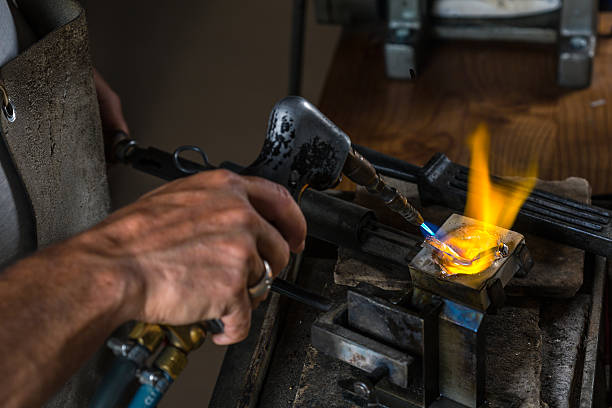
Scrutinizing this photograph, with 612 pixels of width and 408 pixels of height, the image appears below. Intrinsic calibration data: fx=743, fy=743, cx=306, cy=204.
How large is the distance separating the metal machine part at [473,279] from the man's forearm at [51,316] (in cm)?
26

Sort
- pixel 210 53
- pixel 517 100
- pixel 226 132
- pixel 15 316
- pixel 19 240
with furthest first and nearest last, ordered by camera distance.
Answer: pixel 210 53, pixel 226 132, pixel 517 100, pixel 19 240, pixel 15 316

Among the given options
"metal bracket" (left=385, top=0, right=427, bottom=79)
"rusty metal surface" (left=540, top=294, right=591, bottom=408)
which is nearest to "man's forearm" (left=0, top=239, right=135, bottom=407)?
"rusty metal surface" (left=540, top=294, right=591, bottom=408)

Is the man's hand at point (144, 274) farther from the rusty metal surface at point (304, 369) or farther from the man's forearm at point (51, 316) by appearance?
the rusty metal surface at point (304, 369)

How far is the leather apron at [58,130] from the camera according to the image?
2.43 ft

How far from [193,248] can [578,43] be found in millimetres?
919

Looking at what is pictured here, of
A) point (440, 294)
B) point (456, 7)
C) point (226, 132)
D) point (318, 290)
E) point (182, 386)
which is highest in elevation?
point (456, 7)

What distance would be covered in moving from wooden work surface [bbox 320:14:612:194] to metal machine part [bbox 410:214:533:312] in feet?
1.44

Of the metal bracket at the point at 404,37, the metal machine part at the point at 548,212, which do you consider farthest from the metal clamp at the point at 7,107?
the metal bracket at the point at 404,37

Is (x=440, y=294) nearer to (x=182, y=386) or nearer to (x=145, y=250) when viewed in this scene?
(x=145, y=250)

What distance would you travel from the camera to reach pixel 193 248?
561mm

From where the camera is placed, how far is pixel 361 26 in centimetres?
146

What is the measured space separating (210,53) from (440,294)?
1.93 m

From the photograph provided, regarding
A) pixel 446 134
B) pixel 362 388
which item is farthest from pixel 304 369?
pixel 446 134

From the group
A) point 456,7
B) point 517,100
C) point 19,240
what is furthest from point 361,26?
point 19,240
